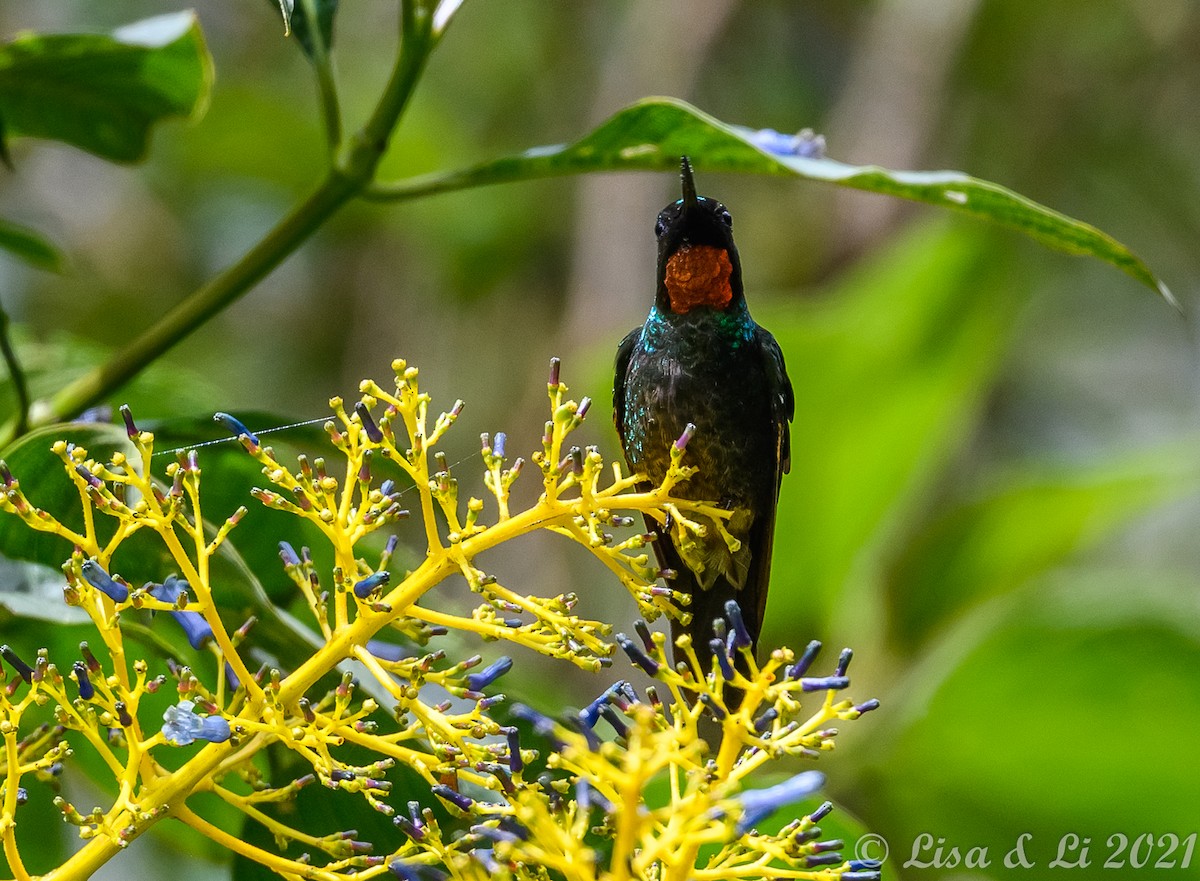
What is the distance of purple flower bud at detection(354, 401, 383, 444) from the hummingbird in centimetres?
19

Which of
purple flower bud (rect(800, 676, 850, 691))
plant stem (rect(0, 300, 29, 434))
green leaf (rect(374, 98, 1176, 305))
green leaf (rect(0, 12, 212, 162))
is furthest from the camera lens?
green leaf (rect(0, 12, 212, 162))

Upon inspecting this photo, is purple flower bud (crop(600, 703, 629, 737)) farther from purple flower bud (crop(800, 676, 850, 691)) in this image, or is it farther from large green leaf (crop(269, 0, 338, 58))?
large green leaf (crop(269, 0, 338, 58))

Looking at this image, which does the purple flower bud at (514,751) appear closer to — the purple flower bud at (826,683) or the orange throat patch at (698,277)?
the purple flower bud at (826,683)

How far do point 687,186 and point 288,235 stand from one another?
596 mm

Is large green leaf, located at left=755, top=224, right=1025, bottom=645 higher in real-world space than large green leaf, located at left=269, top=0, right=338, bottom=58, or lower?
lower

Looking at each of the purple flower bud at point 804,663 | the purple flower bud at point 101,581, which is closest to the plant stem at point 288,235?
the purple flower bud at point 101,581

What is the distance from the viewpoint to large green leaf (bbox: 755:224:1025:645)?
7.01ft

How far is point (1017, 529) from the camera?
8.81 feet

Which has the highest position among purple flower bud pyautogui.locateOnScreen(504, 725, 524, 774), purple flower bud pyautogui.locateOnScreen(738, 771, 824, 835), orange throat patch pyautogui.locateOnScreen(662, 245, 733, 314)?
orange throat patch pyautogui.locateOnScreen(662, 245, 733, 314)

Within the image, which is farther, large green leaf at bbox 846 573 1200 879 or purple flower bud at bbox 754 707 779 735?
large green leaf at bbox 846 573 1200 879

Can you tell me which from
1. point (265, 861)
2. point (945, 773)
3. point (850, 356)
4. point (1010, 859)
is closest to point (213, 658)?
point (265, 861)

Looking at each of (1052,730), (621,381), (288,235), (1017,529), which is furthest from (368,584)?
(1017,529)

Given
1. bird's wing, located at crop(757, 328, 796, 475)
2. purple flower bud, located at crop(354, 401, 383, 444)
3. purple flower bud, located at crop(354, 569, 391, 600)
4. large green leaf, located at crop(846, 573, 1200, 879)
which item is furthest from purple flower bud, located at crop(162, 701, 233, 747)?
large green leaf, located at crop(846, 573, 1200, 879)

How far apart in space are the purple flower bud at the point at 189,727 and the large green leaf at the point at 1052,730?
142 cm
